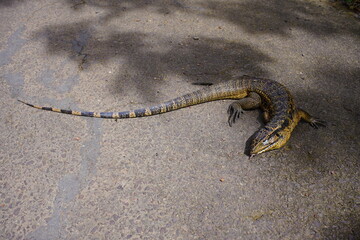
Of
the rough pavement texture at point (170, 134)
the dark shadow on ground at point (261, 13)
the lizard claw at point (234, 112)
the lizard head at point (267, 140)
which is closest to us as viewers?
the rough pavement texture at point (170, 134)

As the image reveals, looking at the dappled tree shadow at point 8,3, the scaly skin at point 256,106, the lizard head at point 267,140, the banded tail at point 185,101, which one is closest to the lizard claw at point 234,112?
the scaly skin at point 256,106

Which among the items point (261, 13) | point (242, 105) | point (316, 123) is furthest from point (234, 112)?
point (261, 13)

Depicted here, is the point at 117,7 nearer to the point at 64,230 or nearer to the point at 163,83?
the point at 163,83

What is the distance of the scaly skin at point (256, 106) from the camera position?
3.55 metres

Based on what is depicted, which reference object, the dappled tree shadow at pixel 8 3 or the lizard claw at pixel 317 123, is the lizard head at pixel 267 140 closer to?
the lizard claw at pixel 317 123

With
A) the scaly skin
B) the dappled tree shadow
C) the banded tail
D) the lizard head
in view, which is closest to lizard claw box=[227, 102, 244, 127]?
the scaly skin

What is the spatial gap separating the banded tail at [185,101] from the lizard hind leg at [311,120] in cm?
93

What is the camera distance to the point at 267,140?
3506 millimetres

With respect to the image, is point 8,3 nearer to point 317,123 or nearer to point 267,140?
point 267,140

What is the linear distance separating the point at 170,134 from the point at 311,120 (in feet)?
6.52

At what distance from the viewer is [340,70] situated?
498cm

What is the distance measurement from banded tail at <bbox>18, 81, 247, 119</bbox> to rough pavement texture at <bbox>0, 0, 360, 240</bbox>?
10 cm

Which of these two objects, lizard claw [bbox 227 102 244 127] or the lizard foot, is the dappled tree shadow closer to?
lizard claw [bbox 227 102 244 127]

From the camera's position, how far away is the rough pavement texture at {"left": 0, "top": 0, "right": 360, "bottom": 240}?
9.75ft
